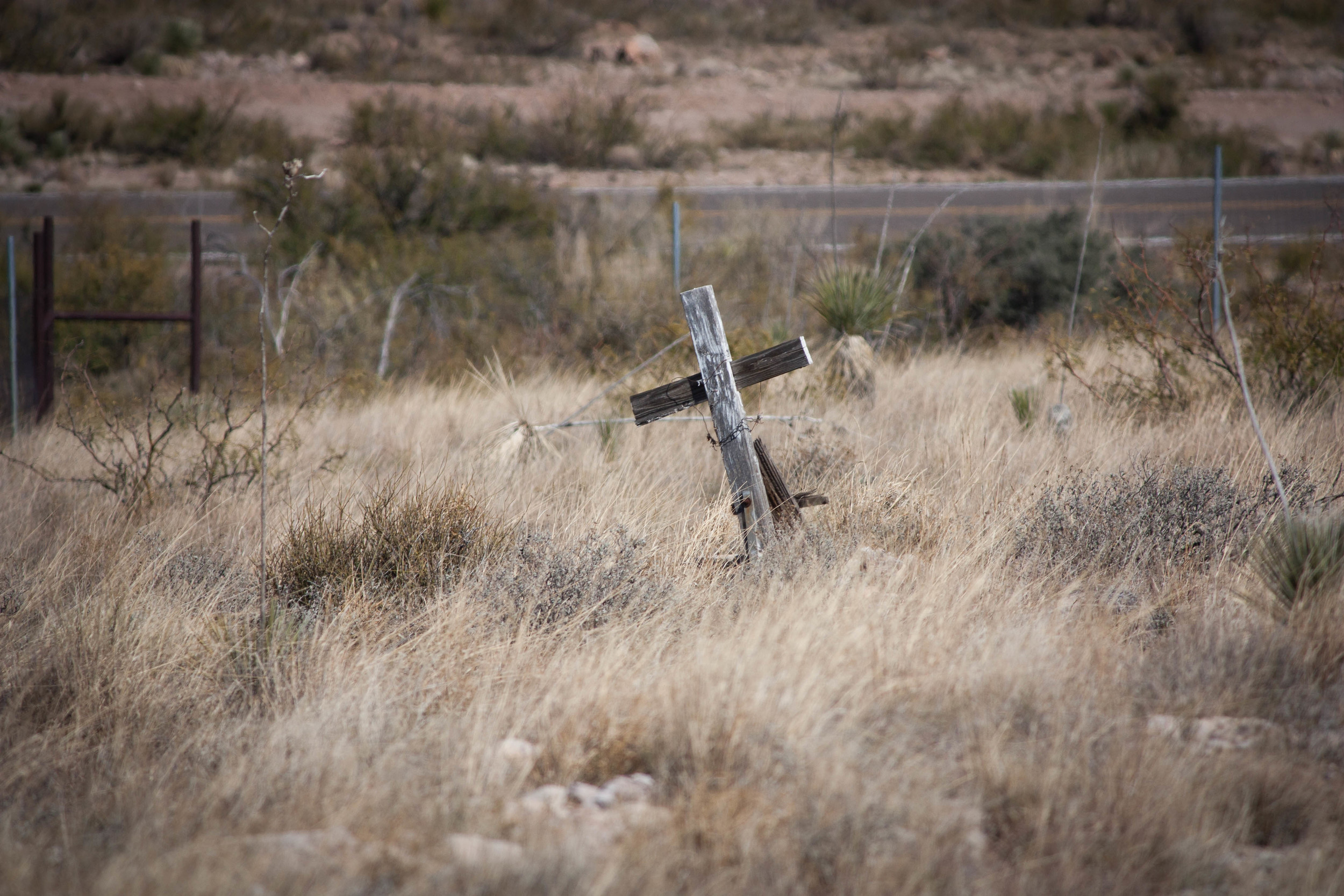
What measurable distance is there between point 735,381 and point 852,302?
9.42 feet

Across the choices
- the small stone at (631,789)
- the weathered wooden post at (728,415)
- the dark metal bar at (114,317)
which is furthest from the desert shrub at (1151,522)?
the dark metal bar at (114,317)

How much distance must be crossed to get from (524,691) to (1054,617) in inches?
74.0

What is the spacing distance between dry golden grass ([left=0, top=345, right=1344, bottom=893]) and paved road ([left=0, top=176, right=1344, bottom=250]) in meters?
9.78

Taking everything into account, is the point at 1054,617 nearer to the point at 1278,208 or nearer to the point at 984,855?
the point at 984,855

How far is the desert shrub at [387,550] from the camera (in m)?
3.88

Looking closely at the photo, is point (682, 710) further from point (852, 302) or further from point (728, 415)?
point (852, 302)

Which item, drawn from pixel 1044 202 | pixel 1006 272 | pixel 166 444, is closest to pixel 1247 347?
pixel 1006 272

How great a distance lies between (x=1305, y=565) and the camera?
10.5 ft

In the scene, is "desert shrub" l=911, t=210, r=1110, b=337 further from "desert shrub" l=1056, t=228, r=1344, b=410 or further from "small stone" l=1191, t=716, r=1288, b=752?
"small stone" l=1191, t=716, r=1288, b=752

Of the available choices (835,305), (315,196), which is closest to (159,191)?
(315,196)

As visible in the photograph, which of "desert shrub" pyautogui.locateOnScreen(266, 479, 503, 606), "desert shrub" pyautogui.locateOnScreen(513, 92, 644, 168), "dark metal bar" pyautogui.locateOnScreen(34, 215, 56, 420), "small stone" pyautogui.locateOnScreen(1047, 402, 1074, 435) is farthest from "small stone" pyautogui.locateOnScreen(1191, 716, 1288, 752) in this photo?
"desert shrub" pyautogui.locateOnScreen(513, 92, 644, 168)

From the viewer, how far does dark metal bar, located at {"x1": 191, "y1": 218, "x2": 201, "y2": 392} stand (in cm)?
767

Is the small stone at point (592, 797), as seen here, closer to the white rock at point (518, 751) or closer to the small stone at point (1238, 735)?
→ the white rock at point (518, 751)

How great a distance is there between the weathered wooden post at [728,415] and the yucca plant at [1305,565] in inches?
72.7
